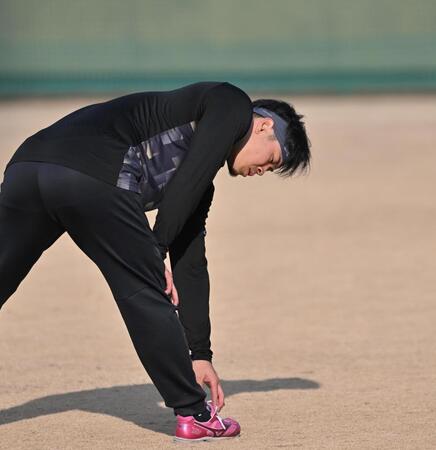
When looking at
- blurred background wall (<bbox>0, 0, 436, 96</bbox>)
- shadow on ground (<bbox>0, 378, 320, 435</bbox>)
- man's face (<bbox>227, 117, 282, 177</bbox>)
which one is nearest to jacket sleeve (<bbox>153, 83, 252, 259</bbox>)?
man's face (<bbox>227, 117, 282, 177</bbox>)

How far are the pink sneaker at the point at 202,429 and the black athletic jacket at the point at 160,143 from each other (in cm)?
69

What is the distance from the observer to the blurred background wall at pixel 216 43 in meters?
26.8

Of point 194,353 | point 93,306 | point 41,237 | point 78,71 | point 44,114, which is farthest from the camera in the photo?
point 78,71

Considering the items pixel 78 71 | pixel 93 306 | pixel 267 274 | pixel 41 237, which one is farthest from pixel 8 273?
pixel 78 71

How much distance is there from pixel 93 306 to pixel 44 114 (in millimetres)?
14144

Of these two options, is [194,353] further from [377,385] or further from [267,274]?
[267,274]

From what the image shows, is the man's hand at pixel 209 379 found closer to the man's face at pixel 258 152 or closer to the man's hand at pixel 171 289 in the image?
the man's hand at pixel 171 289

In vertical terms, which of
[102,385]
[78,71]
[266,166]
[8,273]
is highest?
[78,71]

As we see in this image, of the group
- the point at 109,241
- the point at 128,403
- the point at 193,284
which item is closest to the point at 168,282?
the point at 109,241

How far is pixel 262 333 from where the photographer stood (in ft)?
23.3

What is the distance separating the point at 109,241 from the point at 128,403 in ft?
4.74

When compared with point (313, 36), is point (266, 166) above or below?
below

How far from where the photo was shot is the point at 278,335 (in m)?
7.05

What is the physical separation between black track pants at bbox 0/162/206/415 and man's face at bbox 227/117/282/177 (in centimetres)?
37
